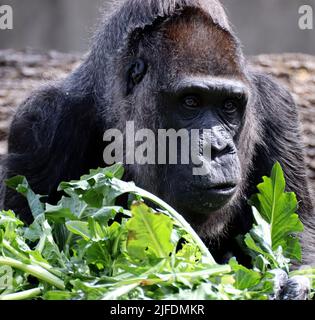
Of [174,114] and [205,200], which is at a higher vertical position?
[174,114]

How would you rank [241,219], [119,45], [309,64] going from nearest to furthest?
[119,45]
[241,219]
[309,64]

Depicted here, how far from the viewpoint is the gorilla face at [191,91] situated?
5.99m

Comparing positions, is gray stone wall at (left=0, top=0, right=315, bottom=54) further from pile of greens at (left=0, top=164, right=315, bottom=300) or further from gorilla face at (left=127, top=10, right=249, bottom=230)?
pile of greens at (left=0, top=164, right=315, bottom=300)

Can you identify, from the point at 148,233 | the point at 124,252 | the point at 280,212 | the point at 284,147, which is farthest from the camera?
the point at 284,147

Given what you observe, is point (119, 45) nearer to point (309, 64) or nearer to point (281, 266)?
point (281, 266)

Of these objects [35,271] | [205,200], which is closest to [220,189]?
[205,200]

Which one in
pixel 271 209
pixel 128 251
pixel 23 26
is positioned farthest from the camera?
pixel 23 26

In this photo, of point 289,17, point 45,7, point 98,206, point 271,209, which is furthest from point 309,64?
point 98,206

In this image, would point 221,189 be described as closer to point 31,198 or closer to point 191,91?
point 191,91

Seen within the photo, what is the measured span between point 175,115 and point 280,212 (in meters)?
1.06

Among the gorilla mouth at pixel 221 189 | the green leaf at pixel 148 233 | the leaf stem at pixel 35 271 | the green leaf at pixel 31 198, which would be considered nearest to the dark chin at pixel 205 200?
the gorilla mouth at pixel 221 189

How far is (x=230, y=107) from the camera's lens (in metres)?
6.32

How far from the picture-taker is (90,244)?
5016 mm

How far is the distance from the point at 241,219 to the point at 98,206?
201cm
